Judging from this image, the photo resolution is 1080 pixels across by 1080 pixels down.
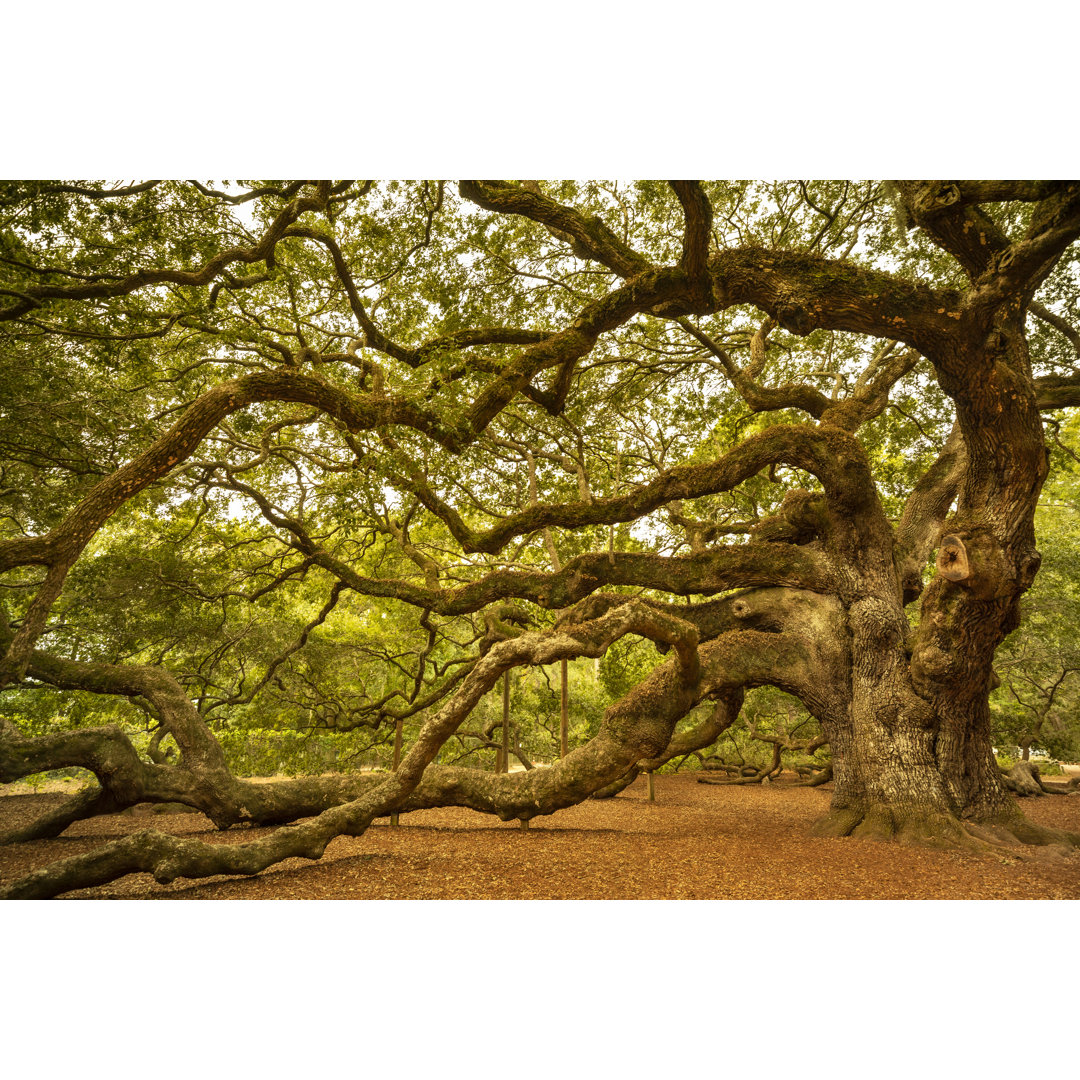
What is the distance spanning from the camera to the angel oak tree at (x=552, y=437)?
3383mm

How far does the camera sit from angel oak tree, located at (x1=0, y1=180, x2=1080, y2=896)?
3383 mm

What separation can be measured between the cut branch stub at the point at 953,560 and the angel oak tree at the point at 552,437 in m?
0.02

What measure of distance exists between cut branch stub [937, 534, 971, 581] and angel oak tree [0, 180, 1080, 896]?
20 mm

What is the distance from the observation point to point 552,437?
6.26 metres

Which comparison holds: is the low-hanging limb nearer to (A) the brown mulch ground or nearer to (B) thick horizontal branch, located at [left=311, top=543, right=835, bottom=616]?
(A) the brown mulch ground

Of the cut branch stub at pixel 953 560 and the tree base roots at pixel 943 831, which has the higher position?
the cut branch stub at pixel 953 560

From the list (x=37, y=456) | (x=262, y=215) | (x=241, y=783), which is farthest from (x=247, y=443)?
(x=241, y=783)

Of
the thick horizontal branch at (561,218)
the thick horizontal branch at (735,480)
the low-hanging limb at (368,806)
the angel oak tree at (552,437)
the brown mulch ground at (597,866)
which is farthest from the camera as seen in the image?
the thick horizontal branch at (735,480)

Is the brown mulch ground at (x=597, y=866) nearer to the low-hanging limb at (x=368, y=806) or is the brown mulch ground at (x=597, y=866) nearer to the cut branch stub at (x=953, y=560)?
the low-hanging limb at (x=368, y=806)

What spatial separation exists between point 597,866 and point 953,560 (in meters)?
2.84

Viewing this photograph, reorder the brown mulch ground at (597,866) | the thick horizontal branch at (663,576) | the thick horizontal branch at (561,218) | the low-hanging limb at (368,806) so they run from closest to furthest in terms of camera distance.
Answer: the low-hanging limb at (368,806) < the brown mulch ground at (597,866) < the thick horizontal branch at (561,218) < the thick horizontal branch at (663,576)

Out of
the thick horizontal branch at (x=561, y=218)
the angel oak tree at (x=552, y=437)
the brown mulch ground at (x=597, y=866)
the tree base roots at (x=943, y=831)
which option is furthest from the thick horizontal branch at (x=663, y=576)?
the thick horizontal branch at (x=561, y=218)

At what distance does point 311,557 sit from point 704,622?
382 centimetres

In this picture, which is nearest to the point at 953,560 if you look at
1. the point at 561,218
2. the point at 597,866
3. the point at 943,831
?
the point at 943,831
